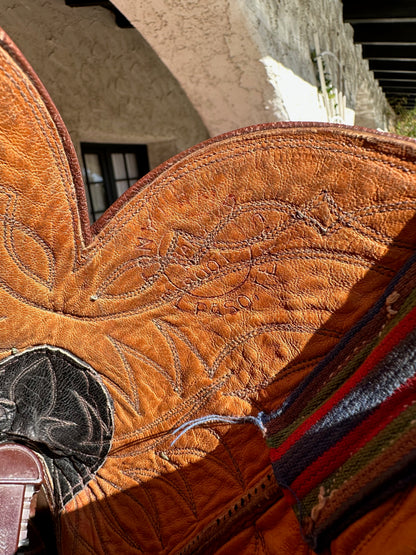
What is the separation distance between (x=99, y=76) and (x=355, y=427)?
3.54m

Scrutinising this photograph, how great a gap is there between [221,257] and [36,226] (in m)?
0.36

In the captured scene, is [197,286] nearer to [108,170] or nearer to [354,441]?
[354,441]

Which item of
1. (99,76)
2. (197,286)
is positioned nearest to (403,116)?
(99,76)

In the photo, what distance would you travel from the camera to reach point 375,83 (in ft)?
19.7

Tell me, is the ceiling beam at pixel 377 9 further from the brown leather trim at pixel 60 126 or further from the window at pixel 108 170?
the brown leather trim at pixel 60 126

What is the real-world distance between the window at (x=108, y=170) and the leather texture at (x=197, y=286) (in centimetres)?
289

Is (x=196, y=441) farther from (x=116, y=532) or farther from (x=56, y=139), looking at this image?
(x=56, y=139)

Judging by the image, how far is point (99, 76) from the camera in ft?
11.0

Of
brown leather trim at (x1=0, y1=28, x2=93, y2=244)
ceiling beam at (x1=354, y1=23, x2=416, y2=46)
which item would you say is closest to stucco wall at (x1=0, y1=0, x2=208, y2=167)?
ceiling beam at (x1=354, y1=23, x2=416, y2=46)

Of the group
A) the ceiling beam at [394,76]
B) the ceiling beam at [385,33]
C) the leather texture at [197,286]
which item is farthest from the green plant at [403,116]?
the leather texture at [197,286]

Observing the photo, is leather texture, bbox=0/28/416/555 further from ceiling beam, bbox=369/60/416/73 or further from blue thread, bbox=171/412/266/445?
ceiling beam, bbox=369/60/416/73

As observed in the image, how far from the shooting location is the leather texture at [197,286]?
68 cm

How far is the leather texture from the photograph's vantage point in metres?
0.68

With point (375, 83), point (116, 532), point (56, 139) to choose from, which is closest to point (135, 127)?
point (56, 139)
